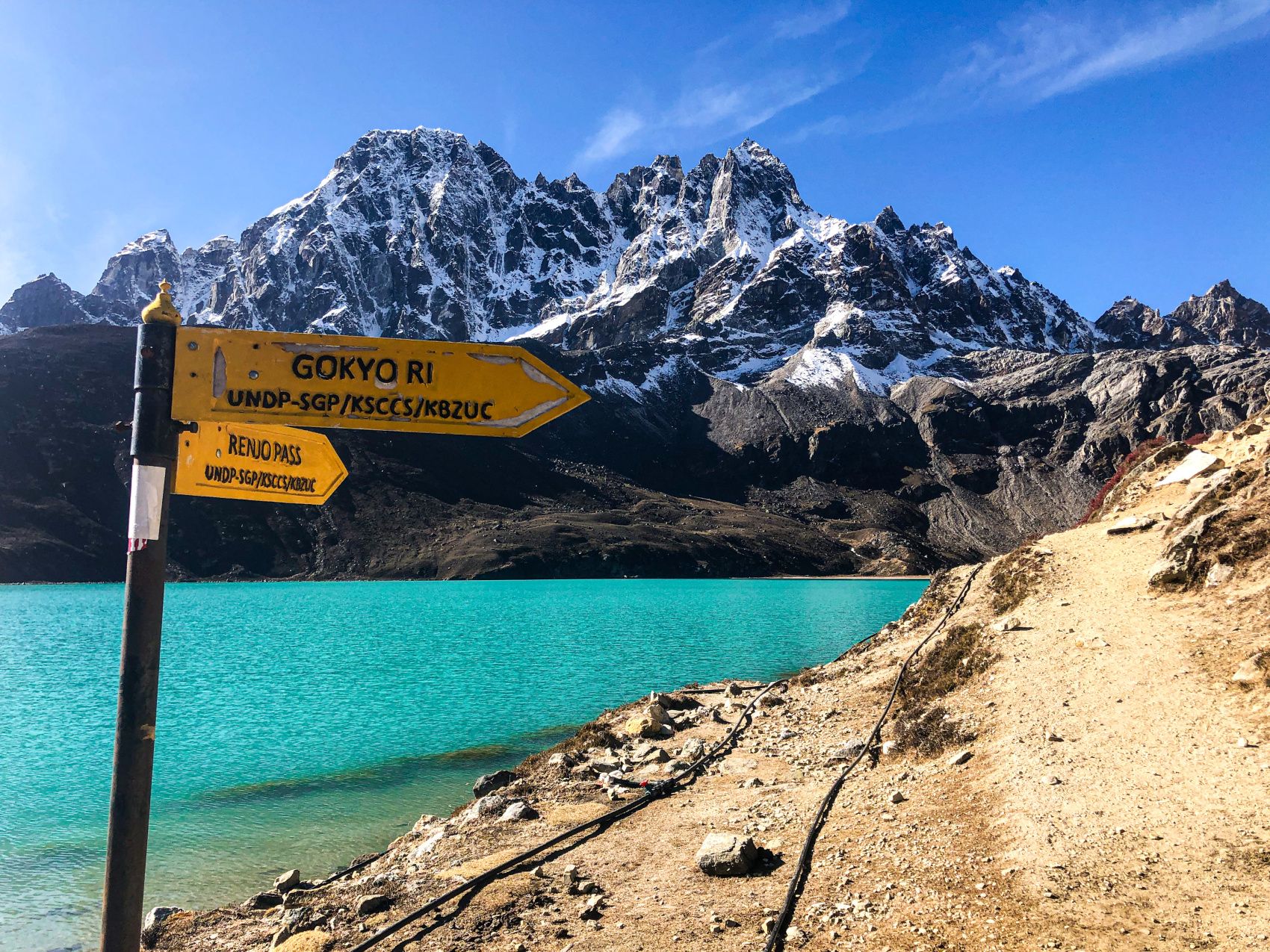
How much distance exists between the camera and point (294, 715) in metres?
27.6

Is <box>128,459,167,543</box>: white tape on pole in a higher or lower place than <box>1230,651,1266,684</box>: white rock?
higher

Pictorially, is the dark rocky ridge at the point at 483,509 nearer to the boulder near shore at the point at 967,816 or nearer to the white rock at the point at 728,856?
the boulder near shore at the point at 967,816

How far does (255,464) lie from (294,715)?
86.4 feet

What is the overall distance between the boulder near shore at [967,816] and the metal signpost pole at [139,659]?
13.5ft

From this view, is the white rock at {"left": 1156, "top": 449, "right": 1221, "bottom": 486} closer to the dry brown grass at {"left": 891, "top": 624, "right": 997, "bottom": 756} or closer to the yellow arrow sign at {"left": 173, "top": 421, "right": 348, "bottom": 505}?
the dry brown grass at {"left": 891, "top": 624, "right": 997, "bottom": 756}

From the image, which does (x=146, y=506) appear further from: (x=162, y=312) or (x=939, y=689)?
(x=939, y=689)

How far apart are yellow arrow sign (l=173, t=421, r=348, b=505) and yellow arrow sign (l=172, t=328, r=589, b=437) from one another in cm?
25

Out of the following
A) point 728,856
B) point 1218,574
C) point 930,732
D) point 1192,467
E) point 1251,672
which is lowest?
point 728,856

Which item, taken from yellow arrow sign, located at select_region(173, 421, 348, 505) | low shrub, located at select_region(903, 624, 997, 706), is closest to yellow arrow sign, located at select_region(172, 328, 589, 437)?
yellow arrow sign, located at select_region(173, 421, 348, 505)

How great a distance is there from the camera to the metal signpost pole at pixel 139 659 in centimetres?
365

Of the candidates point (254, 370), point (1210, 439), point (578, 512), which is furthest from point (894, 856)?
point (578, 512)

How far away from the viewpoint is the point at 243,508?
13325 cm

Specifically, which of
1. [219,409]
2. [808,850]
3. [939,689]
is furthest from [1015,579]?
[219,409]

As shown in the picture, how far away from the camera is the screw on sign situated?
3701 millimetres
